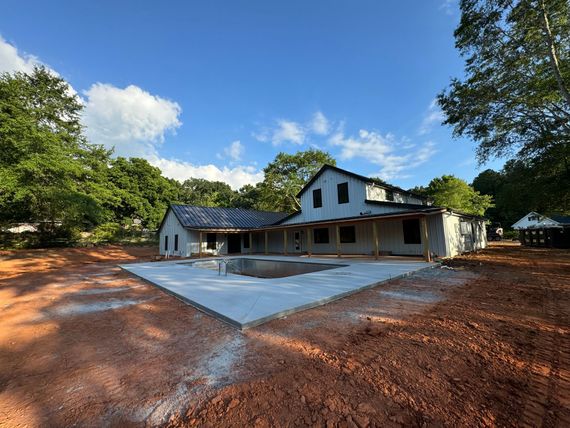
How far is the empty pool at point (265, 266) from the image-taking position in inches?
459

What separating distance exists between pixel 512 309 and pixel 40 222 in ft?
95.6

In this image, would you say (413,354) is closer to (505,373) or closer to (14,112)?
(505,373)

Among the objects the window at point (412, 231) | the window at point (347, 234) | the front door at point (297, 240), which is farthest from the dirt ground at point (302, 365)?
the front door at point (297, 240)

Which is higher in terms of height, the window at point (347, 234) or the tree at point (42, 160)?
the tree at point (42, 160)

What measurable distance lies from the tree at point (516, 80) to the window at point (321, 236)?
958 centimetres

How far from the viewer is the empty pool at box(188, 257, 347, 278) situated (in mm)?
11665

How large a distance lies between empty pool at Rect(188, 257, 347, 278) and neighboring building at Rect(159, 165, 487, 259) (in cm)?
268

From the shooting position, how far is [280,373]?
104 inches

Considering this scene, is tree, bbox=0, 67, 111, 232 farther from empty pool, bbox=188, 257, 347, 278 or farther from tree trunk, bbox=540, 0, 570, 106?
tree trunk, bbox=540, 0, 570, 106

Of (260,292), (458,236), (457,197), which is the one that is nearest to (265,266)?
(260,292)

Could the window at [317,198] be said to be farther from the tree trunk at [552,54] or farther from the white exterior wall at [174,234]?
the tree trunk at [552,54]

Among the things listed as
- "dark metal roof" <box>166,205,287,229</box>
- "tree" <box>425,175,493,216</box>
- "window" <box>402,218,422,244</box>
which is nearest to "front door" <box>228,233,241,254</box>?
"dark metal roof" <box>166,205,287,229</box>

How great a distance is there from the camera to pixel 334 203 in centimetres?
1577

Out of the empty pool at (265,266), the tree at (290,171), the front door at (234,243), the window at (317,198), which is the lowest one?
the empty pool at (265,266)
